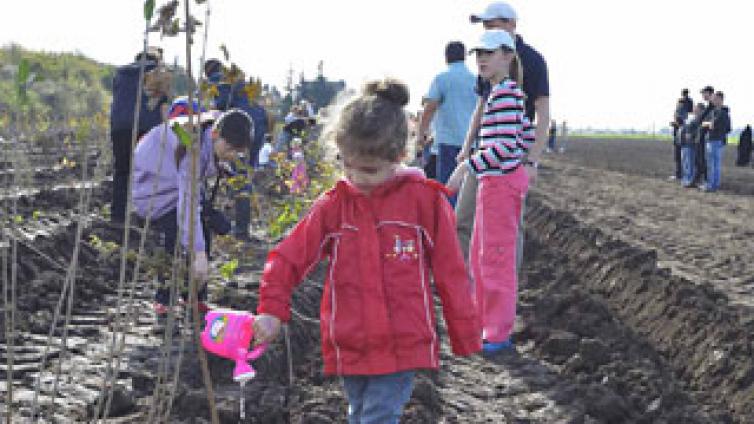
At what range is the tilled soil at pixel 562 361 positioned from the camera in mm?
3857

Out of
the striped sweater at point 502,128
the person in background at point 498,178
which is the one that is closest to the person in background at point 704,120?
the person in background at point 498,178

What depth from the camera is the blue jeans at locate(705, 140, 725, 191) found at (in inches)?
556

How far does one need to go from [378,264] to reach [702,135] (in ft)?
42.9

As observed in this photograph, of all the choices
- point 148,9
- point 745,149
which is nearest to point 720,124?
point 745,149

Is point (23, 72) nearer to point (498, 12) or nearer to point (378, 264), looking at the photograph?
point (378, 264)

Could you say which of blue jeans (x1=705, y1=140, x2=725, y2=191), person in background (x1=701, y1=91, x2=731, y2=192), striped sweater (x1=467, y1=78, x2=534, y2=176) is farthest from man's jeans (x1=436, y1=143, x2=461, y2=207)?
blue jeans (x1=705, y1=140, x2=725, y2=191)

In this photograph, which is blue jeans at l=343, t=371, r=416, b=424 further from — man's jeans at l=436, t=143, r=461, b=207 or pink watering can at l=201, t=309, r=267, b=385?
man's jeans at l=436, t=143, r=461, b=207

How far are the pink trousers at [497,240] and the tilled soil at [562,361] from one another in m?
0.41

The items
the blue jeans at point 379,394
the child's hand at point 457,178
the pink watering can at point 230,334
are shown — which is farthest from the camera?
the child's hand at point 457,178

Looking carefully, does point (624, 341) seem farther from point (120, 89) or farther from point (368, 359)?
point (120, 89)

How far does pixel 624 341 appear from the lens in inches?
212

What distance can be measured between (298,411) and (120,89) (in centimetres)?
344

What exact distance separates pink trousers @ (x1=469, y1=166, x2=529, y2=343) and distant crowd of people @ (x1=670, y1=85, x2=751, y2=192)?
10321mm

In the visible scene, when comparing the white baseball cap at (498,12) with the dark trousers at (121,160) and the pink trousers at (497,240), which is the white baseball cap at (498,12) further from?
the dark trousers at (121,160)
